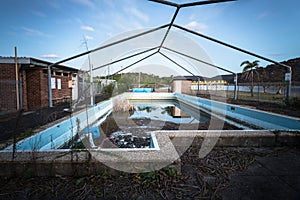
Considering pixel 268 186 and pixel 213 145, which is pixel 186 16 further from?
pixel 268 186

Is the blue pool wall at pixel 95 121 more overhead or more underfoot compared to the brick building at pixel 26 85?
more underfoot

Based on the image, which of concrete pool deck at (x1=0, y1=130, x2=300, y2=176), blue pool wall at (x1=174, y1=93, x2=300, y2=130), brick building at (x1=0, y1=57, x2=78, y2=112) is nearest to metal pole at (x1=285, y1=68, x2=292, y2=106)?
blue pool wall at (x1=174, y1=93, x2=300, y2=130)

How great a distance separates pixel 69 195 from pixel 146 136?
295cm

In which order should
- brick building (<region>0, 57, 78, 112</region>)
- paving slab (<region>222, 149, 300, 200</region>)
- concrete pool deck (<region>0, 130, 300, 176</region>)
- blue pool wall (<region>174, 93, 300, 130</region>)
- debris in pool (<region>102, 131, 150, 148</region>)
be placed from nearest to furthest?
paving slab (<region>222, 149, 300, 200</region>), concrete pool deck (<region>0, 130, 300, 176</region>), debris in pool (<region>102, 131, 150, 148</region>), blue pool wall (<region>174, 93, 300, 130</region>), brick building (<region>0, 57, 78, 112</region>)

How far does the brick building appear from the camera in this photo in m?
6.00

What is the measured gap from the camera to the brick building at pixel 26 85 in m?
6.00

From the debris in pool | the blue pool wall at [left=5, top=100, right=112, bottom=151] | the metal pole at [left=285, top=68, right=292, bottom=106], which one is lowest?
the debris in pool

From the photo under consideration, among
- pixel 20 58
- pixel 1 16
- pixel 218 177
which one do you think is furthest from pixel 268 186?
pixel 1 16

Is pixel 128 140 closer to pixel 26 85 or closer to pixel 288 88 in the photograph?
pixel 26 85

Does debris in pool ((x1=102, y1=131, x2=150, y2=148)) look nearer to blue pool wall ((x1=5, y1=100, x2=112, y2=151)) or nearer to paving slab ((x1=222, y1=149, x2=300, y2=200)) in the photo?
blue pool wall ((x1=5, y1=100, x2=112, y2=151))

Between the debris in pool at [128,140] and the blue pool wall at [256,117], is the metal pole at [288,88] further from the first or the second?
the debris in pool at [128,140]

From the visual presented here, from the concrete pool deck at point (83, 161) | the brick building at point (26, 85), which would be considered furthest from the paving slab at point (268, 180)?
the brick building at point (26, 85)

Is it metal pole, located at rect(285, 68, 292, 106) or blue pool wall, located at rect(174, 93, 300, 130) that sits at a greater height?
metal pole, located at rect(285, 68, 292, 106)

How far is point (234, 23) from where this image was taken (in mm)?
7547
